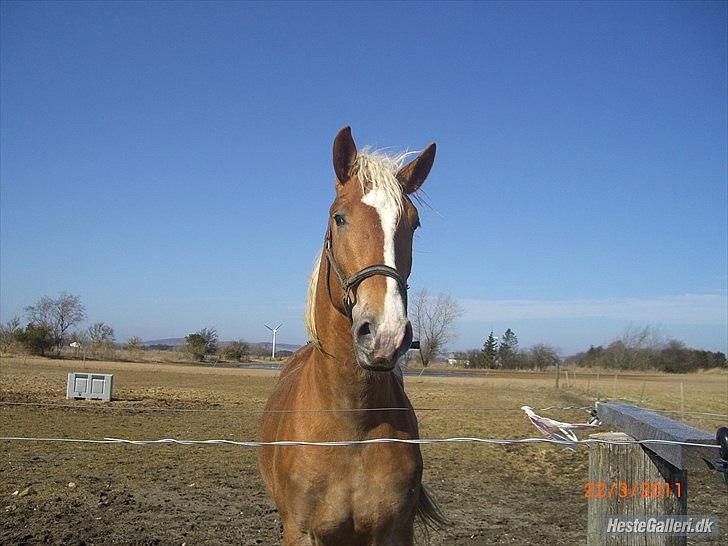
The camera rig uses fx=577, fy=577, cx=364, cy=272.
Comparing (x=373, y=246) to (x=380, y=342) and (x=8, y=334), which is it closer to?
(x=380, y=342)

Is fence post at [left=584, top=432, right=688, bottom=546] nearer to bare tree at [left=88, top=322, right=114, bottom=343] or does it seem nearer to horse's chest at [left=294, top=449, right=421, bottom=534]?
horse's chest at [left=294, top=449, right=421, bottom=534]

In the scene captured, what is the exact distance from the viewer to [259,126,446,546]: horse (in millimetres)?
2543

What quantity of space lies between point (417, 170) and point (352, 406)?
126cm

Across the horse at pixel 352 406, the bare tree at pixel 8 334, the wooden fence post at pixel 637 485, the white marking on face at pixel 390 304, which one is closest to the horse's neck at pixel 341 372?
the horse at pixel 352 406

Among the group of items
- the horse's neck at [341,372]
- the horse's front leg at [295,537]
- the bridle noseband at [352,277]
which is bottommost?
the horse's front leg at [295,537]

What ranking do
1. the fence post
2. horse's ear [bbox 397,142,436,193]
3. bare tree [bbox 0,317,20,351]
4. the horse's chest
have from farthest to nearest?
bare tree [bbox 0,317,20,351], horse's ear [bbox 397,142,436,193], the horse's chest, the fence post

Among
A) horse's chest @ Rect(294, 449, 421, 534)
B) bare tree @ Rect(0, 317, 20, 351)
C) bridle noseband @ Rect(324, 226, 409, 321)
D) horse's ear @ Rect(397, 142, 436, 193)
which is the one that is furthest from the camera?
bare tree @ Rect(0, 317, 20, 351)

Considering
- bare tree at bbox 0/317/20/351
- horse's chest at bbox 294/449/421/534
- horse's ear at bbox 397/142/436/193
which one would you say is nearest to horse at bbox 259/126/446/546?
horse's chest at bbox 294/449/421/534

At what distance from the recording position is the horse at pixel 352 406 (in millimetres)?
Result: 2543

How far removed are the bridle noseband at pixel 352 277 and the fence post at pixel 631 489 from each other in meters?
1.20

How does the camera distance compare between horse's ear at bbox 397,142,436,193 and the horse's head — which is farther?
horse's ear at bbox 397,142,436,193

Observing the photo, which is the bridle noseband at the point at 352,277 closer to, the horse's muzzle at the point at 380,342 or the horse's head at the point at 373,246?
the horse's head at the point at 373,246

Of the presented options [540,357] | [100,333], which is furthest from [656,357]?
[100,333]
